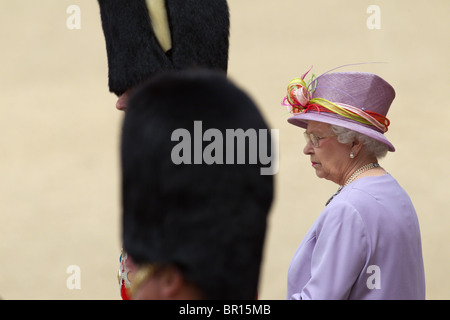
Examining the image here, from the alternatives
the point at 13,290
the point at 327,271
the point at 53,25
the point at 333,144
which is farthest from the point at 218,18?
the point at 53,25

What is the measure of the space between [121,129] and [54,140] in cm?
548

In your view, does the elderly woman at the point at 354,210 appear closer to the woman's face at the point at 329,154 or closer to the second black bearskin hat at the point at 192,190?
the woman's face at the point at 329,154

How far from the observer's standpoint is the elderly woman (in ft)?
6.32

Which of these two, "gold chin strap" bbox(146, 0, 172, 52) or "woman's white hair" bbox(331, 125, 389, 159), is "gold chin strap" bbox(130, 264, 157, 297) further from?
"woman's white hair" bbox(331, 125, 389, 159)

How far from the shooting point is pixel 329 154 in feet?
7.38

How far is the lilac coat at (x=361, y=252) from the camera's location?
1.91 meters

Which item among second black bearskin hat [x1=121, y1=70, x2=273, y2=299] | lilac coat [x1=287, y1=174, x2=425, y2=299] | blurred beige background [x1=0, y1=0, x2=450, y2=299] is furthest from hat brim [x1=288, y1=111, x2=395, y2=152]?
blurred beige background [x1=0, y1=0, x2=450, y2=299]

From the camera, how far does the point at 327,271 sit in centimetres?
191

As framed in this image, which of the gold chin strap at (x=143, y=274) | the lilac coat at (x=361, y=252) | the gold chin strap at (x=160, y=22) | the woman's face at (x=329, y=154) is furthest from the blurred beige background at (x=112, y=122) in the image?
the gold chin strap at (x=143, y=274)

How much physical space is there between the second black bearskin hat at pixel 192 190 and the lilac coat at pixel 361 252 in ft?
2.43

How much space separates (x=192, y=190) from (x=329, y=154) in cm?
115

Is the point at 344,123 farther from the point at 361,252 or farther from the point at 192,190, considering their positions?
the point at 192,190

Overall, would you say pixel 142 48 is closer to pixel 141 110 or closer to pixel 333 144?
pixel 333 144
